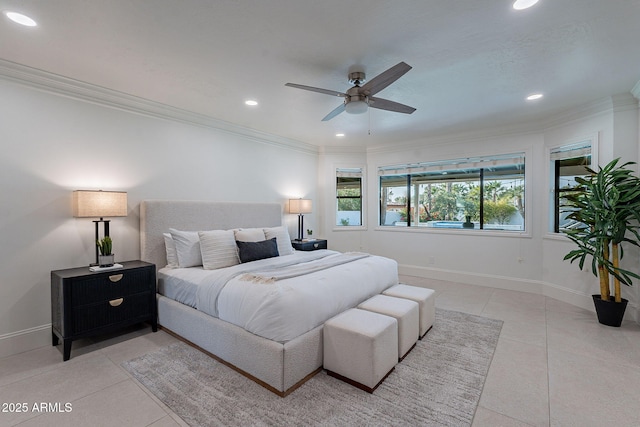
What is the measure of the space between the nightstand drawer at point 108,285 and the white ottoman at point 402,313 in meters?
2.33

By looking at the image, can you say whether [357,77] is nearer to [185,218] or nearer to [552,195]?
[185,218]

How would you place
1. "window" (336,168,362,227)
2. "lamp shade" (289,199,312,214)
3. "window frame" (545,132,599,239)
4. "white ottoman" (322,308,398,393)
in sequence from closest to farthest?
"white ottoman" (322,308,398,393)
"window frame" (545,132,599,239)
"lamp shade" (289,199,312,214)
"window" (336,168,362,227)

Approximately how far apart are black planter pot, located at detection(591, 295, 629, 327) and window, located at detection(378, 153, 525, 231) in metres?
1.70

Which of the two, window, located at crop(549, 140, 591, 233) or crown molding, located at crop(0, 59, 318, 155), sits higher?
crown molding, located at crop(0, 59, 318, 155)

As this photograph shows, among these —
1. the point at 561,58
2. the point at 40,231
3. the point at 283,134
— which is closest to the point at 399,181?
the point at 283,134

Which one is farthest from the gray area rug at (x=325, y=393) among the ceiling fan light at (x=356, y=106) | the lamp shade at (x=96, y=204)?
the ceiling fan light at (x=356, y=106)

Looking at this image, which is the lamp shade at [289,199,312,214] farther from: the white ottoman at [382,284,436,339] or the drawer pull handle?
the drawer pull handle

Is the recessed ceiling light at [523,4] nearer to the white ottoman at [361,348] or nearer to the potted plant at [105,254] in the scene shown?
the white ottoman at [361,348]

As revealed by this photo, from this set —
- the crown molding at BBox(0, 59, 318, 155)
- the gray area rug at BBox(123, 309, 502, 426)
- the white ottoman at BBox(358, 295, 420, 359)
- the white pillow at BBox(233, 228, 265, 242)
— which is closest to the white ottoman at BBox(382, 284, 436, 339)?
the white ottoman at BBox(358, 295, 420, 359)

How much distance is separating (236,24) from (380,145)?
14.7 feet

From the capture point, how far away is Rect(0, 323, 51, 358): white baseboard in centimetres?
273

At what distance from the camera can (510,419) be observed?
1916 millimetres

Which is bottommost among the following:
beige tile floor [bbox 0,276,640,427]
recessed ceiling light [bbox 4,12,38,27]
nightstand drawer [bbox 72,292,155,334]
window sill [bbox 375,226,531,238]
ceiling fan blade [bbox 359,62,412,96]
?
beige tile floor [bbox 0,276,640,427]

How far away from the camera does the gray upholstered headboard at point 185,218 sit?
356cm
